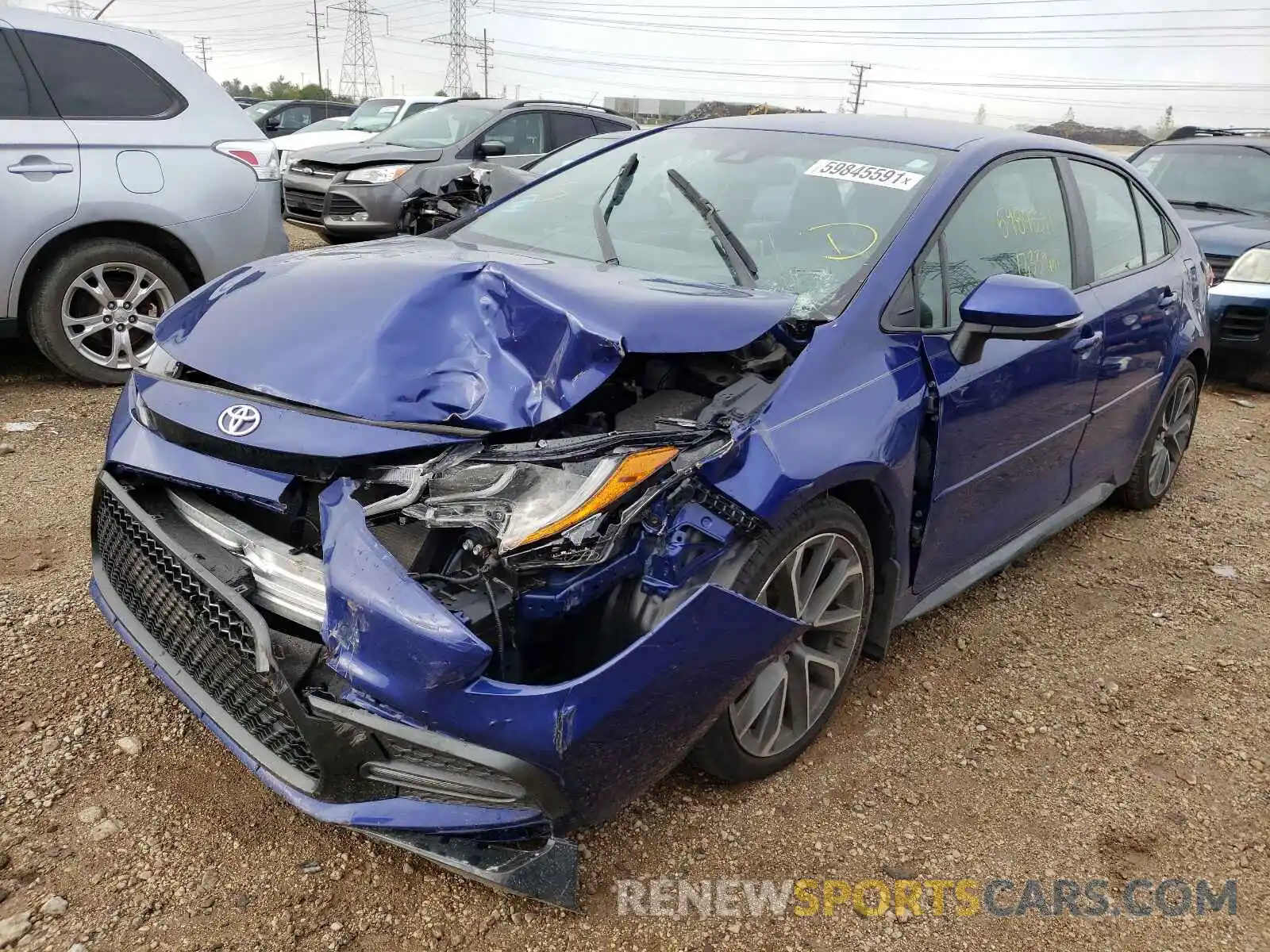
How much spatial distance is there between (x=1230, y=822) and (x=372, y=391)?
242cm

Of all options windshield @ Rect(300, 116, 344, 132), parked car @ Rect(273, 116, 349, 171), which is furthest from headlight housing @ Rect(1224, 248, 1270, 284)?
windshield @ Rect(300, 116, 344, 132)

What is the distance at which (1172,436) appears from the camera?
14.3ft

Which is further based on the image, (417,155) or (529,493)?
(417,155)

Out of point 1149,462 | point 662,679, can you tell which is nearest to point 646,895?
point 662,679

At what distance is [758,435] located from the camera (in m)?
2.03

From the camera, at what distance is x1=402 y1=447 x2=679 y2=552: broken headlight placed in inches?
69.9

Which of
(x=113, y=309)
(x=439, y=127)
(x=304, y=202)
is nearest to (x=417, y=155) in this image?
(x=439, y=127)

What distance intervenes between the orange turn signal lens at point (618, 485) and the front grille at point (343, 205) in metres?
7.68

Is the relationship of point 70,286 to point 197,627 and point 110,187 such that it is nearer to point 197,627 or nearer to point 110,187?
point 110,187

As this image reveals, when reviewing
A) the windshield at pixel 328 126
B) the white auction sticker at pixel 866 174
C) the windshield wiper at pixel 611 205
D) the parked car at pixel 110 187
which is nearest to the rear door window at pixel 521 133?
the parked car at pixel 110 187

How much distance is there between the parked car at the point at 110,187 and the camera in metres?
4.61

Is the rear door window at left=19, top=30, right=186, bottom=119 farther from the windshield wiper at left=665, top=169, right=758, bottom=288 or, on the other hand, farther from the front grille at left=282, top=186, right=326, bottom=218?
the front grille at left=282, top=186, right=326, bottom=218

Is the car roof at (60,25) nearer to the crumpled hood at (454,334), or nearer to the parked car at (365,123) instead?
the crumpled hood at (454,334)

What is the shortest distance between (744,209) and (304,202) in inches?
313
